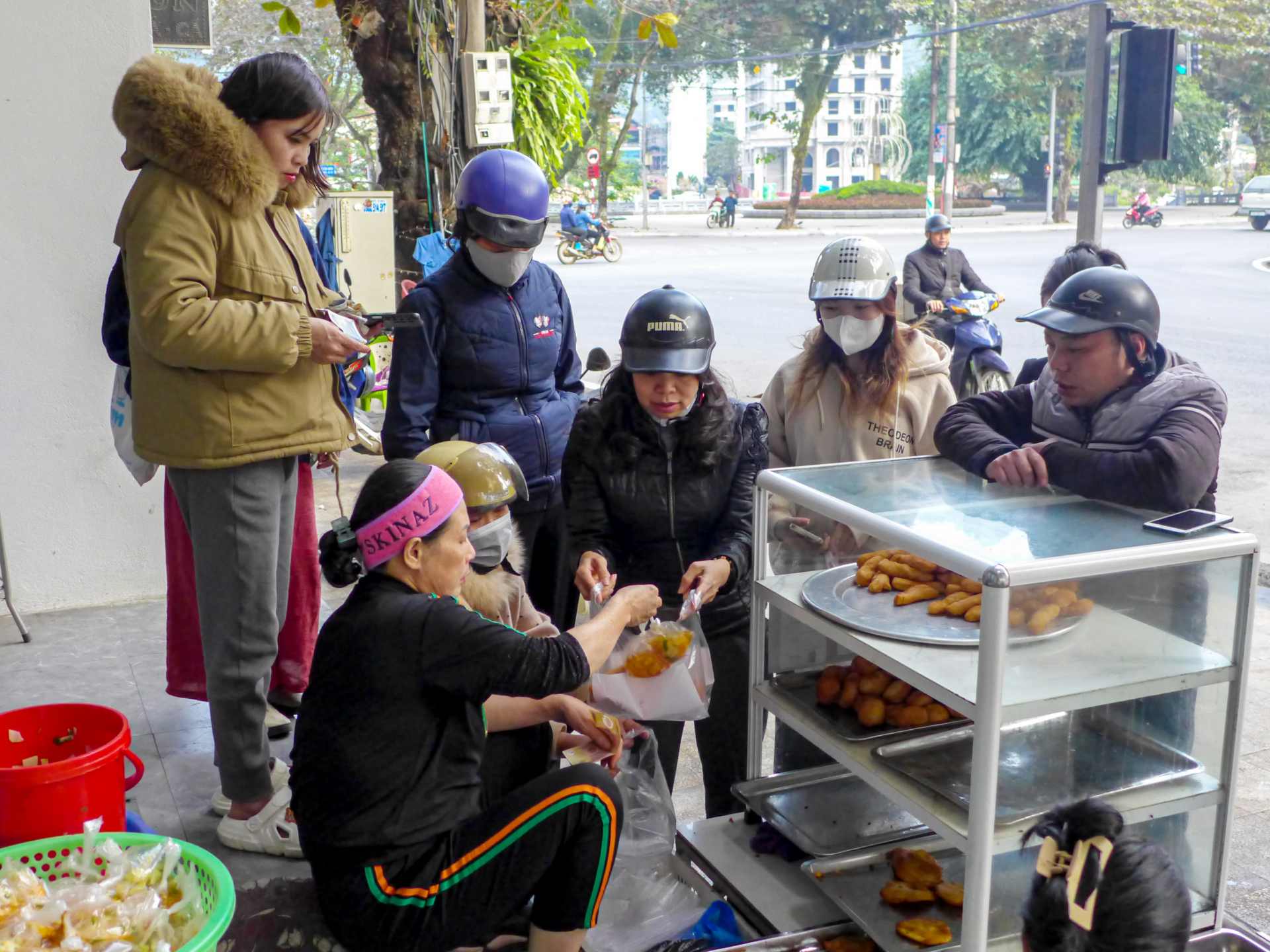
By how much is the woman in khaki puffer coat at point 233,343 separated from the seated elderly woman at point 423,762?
67 centimetres

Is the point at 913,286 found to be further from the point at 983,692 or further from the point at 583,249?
the point at 583,249

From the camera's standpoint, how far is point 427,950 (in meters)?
2.10

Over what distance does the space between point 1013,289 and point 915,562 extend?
1477 centimetres

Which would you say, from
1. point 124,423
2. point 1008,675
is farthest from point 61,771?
point 1008,675

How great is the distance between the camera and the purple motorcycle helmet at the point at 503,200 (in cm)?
304

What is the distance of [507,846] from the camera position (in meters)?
2.14

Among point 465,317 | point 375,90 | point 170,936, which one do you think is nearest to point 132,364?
point 465,317

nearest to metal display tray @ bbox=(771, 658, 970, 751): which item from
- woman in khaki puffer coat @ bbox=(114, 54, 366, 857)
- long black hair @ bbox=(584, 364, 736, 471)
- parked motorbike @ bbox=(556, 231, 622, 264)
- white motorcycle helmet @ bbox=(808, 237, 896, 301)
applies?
long black hair @ bbox=(584, 364, 736, 471)

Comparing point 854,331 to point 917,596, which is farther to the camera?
point 854,331

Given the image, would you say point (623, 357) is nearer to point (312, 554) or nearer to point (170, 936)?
point (312, 554)

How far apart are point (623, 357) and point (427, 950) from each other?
4.54 ft

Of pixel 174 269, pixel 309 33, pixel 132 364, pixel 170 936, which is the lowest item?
pixel 170 936

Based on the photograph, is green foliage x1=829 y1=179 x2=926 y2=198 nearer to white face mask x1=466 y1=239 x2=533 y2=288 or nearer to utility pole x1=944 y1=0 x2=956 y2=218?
utility pole x1=944 y1=0 x2=956 y2=218

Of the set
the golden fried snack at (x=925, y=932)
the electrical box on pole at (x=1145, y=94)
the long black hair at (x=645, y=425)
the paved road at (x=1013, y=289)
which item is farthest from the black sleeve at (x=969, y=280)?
the golden fried snack at (x=925, y=932)
